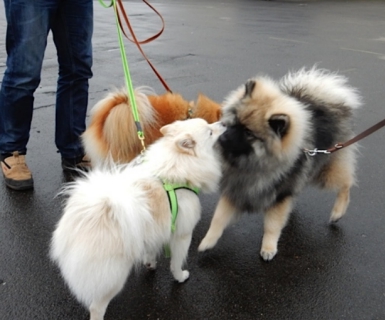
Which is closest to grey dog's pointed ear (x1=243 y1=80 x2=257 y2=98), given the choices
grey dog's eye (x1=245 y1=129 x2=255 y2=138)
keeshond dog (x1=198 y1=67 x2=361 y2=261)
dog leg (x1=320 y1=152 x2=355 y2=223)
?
keeshond dog (x1=198 y1=67 x2=361 y2=261)

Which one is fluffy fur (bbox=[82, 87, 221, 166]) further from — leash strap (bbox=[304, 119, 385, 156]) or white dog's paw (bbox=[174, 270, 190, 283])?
white dog's paw (bbox=[174, 270, 190, 283])

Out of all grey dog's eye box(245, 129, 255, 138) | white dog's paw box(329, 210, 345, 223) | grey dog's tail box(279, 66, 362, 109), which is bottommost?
white dog's paw box(329, 210, 345, 223)

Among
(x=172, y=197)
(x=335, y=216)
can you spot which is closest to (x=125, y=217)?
(x=172, y=197)

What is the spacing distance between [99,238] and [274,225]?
4.47ft

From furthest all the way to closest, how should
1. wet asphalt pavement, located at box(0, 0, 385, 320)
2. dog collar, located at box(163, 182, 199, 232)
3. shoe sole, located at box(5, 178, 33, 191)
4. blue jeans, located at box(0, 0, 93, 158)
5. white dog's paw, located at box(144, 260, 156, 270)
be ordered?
1. shoe sole, located at box(5, 178, 33, 191)
2. blue jeans, located at box(0, 0, 93, 158)
3. white dog's paw, located at box(144, 260, 156, 270)
4. wet asphalt pavement, located at box(0, 0, 385, 320)
5. dog collar, located at box(163, 182, 199, 232)

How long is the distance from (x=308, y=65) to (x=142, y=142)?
5511 millimetres

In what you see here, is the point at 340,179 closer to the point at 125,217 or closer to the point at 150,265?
the point at 150,265

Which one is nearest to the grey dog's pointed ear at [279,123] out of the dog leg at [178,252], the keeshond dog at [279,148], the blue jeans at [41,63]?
the keeshond dog at [279,148]

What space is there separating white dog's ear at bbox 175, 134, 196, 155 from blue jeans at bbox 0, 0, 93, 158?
Answer: 161cm

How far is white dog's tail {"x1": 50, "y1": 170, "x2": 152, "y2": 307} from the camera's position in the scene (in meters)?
2.00

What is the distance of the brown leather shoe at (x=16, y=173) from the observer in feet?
11.7

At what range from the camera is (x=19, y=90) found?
135 inches

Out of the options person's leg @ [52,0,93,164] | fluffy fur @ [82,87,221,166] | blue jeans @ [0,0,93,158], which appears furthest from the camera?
person's leg @ [52,0,93,164]

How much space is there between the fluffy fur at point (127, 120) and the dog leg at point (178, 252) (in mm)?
909
